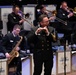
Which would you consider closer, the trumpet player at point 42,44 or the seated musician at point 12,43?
the trumpet player at point 42,44

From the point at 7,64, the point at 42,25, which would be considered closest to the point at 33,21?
the point at 7,64

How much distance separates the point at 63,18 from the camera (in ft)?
38.1

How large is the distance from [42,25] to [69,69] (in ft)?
9.57

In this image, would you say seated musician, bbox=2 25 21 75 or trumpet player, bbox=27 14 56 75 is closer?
trumpet player, bbox=27 14 56 75

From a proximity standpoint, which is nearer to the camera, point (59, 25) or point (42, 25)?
point (42, 25)

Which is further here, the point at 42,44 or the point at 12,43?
the point at 12,43

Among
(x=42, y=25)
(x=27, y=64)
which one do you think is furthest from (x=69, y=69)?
(x=42, y=25)

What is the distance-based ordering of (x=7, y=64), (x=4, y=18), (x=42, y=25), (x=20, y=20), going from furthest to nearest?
(x=4, y=18)
(x=20, y=20)
(x=7, y=64)
(x=42, y=25)

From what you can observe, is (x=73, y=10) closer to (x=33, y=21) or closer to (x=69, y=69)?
(x=33, y=21)

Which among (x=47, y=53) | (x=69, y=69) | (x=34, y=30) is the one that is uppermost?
(x=34, y=30)

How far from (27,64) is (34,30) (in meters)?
1.73

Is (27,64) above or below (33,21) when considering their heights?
below

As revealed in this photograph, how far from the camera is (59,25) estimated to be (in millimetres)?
11547

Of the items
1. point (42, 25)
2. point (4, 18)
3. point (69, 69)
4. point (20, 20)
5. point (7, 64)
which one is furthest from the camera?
point (4, 18)
